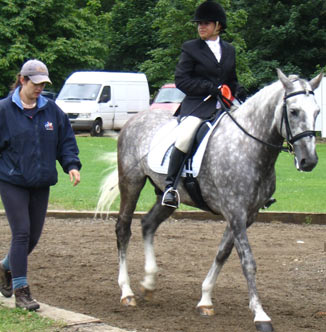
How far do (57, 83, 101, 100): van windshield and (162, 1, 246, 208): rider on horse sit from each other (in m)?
26.3

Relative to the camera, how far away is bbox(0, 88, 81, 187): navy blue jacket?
650 cm

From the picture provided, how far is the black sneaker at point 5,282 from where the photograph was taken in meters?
6.94

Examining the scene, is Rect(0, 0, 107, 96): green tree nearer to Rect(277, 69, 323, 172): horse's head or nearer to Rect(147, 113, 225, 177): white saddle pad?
Rect(147, 113, 225, 177): white saddle pad

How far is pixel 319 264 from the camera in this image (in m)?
8.81

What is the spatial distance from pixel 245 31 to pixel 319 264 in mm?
→ 31829

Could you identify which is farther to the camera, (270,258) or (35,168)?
(270,258)

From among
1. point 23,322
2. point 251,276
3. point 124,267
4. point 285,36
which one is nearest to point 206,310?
point 251,276

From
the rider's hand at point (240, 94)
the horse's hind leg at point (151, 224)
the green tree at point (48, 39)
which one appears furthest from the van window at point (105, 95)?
the rider's hand at point (240, 94)

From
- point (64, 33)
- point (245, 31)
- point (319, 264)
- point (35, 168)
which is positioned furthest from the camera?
point (64, 33)

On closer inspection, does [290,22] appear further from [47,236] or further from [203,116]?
[203,116]

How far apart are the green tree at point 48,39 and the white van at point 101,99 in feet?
20.2

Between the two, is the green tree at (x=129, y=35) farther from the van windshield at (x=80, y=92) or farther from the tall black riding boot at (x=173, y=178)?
the tall black riding boot at (x=173, y=178)

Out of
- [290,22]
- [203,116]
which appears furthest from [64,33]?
[203,116]

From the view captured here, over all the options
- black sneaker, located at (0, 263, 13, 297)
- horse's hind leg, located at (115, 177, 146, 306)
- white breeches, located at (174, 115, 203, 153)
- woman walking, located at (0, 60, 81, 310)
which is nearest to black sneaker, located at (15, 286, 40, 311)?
woman walking, located at (0, 60, 81, 310)
